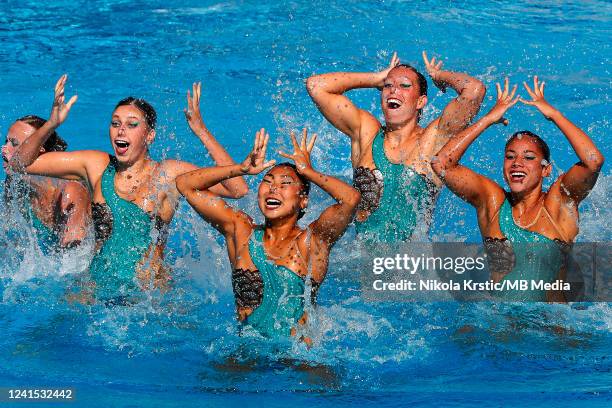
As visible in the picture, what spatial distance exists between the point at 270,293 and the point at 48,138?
2.16 meters

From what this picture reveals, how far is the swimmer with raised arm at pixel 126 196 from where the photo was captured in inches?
256

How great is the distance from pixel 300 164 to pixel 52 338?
79.3 inches

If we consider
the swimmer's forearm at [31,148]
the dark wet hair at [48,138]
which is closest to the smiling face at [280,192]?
the swimmer's forearm at [31,148]

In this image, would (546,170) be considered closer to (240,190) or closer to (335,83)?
(335,83)

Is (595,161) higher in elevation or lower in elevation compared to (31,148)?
lower

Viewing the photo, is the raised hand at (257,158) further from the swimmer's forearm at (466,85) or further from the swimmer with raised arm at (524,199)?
the swimmer's forearm at (466,85)

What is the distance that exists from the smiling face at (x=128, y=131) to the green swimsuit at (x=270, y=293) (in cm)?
116

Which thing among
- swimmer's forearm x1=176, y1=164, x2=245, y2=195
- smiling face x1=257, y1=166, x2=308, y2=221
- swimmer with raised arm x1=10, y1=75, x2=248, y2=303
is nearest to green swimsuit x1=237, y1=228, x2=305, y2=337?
smiling face x1=257, y1=166, x2=308, y2=221

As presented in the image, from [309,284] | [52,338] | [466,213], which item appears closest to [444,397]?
[309,284]

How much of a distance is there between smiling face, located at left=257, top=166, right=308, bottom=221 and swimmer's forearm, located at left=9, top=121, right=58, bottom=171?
5.56ft

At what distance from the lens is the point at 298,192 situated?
5656 mm

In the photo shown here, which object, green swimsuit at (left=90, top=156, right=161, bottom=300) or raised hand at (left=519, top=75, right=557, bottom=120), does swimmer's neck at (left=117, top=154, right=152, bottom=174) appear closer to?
green swimsuit at (left=90, top=156, right=161, bottom=300)

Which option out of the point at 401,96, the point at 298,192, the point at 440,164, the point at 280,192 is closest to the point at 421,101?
the point at 401,96

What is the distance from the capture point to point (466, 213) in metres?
8.72
